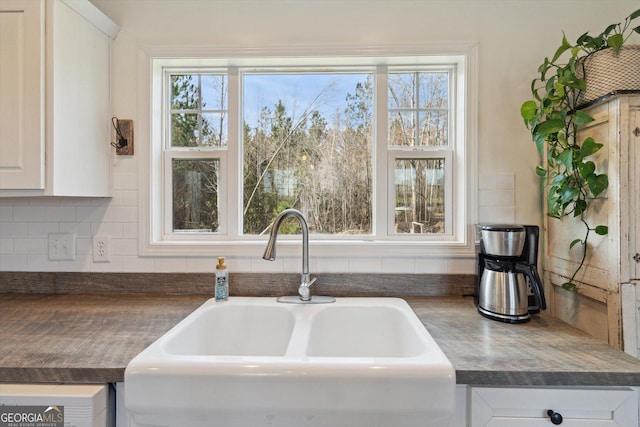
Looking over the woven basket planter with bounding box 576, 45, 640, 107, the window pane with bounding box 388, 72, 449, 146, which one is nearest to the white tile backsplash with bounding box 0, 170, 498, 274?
the window pane with bounding box 388, 72, 449, 146

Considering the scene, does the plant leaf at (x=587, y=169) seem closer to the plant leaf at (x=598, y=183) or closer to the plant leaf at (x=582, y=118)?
the plant leaf at (x=598, y=183)

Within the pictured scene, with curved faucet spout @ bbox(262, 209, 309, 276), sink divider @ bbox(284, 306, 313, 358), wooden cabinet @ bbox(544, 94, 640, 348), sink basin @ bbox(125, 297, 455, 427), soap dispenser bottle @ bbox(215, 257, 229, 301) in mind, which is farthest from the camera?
soap dispenser bottle @ bbox(215, 257, 229, 301)

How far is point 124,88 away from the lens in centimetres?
153

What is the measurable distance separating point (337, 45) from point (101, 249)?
1.49 metres

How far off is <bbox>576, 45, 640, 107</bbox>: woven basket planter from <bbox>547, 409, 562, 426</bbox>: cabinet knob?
3.35 ft

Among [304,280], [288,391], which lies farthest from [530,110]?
[288,391]

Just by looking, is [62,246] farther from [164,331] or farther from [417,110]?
[417,110]

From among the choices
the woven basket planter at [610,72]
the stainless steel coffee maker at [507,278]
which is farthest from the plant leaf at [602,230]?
the woven basket planter at [610,72]

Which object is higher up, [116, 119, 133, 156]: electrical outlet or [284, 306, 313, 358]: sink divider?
[116, 119, 133, 156]: electrical outlet

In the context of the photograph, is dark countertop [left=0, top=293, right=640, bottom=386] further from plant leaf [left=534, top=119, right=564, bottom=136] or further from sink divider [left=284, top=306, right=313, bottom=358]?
plant leaf [left=534, top=119, right=564, bottom=136]

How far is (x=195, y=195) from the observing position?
165cm

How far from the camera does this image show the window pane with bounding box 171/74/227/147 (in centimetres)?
167

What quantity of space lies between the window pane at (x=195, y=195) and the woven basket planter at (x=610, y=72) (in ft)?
5.29

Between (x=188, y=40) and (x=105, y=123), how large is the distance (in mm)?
555
